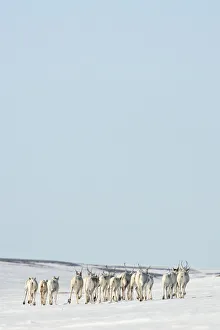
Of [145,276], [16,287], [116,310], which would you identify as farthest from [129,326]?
[16,287]

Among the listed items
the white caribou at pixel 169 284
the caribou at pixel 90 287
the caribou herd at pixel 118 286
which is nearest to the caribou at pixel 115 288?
the caribou herd at pixel 118 286

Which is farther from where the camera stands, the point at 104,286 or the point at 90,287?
the point at 104,286

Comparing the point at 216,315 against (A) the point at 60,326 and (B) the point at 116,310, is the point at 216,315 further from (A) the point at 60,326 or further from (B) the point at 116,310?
(B) the point at 116,310

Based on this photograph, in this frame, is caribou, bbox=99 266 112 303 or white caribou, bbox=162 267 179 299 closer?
white caribou, bbox=162 267 179 299

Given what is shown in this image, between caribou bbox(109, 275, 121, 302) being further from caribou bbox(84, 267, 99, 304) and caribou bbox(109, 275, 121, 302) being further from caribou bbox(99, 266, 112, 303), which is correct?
caribou bbox(84, 267, 99, 304)

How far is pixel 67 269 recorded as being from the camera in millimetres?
86812

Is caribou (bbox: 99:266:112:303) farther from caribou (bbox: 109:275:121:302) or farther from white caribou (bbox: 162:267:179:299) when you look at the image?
white caribou (bbox: 162:267:179:299)

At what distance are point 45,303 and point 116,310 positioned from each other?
9.57 metres

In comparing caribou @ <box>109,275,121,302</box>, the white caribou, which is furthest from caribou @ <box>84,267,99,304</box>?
the white caribou

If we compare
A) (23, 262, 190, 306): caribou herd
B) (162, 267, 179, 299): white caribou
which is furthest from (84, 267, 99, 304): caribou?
(162, 267, 179, 299): white caribou

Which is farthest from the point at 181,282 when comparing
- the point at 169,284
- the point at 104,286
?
the point at 104,286

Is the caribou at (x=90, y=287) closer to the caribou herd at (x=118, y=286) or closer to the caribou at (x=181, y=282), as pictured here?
the caribou herd at (x=118, y=286)

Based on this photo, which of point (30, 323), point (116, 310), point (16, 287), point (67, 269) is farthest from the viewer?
point (67, 269)

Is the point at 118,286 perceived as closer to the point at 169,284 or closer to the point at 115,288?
the point at 115,288
